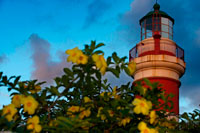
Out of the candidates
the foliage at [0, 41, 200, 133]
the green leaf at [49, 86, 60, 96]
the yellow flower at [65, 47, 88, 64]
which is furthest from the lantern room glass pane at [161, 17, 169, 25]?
the yellow flower at [65, 47, 88, 64]

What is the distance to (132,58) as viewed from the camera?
16562 mm

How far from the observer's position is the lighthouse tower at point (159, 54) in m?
15.3

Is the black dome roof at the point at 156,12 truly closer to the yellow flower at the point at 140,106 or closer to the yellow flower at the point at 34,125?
the yellow flower at the point at 140,106

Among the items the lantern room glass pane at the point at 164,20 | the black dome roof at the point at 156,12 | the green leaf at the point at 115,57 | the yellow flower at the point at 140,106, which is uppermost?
the black dome roof at the point at 156,12

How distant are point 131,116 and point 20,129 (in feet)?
3.90

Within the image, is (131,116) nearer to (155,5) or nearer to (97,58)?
(97,58)

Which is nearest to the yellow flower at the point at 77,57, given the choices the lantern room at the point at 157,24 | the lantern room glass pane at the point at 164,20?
the lantern room at the point at 157,24

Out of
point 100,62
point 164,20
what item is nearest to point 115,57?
point 100,62

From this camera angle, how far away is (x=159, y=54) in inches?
614

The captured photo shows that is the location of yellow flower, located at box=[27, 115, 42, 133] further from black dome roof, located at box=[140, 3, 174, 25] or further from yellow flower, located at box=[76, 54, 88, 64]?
black dome roof, located at box=[140, 3, 174, 25]

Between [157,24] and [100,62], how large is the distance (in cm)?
1462

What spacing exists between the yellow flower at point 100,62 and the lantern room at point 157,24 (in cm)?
1417

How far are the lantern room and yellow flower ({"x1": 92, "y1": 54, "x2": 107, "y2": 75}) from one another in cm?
1417

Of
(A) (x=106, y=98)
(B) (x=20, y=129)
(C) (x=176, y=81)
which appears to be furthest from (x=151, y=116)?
(C) (x=176, y=81)
